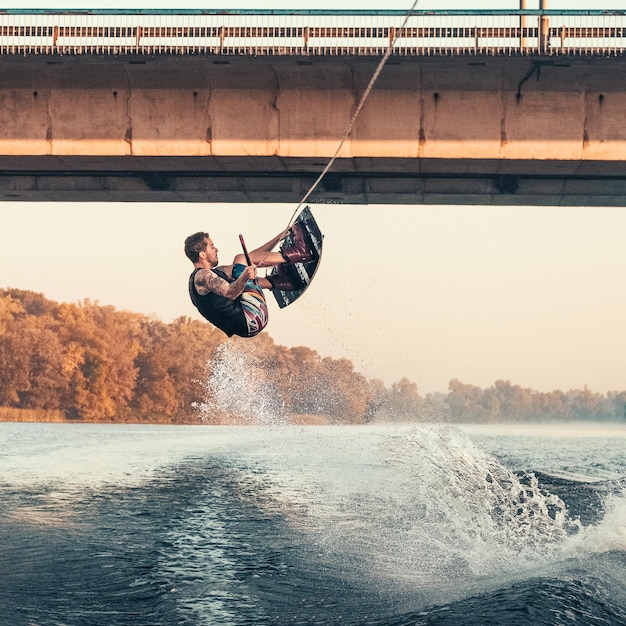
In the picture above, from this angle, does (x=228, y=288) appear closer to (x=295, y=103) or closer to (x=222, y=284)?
(x=222, y=284)

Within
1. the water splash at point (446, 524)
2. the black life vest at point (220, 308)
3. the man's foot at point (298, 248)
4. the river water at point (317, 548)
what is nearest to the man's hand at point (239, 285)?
the black life vest at point (220, 308)

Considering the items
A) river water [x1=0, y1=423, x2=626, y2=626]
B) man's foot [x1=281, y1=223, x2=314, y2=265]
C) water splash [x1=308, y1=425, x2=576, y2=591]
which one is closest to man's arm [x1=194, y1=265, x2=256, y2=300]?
man's foot [x1=281, y1=223, x2=314, y2=265]

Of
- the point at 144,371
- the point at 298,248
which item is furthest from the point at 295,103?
the point at 144,371

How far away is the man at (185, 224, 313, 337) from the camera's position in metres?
17.6

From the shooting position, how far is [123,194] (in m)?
29.1

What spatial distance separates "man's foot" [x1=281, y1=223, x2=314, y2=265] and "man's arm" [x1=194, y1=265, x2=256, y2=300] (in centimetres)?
163

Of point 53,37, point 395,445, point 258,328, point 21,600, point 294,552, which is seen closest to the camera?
point 21,600

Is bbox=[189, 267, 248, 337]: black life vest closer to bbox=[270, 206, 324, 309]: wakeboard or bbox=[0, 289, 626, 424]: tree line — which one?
bbox=[270, 206, 324, 309]: wakeboard

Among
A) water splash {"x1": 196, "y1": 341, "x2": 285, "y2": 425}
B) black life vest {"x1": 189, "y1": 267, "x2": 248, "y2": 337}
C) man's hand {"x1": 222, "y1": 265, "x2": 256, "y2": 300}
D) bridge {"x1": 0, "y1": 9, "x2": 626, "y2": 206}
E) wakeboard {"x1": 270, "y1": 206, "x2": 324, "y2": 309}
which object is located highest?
bridge {"x1": 0, "y1": 9, "x2": 626, "y2": 206}

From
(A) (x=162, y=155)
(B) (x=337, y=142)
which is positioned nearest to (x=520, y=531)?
(B) (x=337, y=142)

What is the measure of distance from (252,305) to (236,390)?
536 feet

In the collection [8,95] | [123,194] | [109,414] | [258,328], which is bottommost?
[109,414]

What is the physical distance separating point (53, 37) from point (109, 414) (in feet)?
378

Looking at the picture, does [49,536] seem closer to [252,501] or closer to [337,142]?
[252,501]
